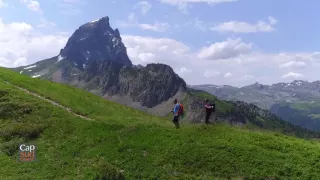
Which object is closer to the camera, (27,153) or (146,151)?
(146,151)

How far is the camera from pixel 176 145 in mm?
37688

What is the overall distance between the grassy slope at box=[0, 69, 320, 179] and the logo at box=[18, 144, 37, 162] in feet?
2.31

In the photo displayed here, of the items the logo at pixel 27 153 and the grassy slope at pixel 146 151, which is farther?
the logo at pixel 27 153

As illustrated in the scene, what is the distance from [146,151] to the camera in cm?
3725

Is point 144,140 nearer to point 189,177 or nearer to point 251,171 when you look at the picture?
point 189,177

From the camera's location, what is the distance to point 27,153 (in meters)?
38.1

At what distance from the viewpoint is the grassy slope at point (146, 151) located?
3381 centimetres

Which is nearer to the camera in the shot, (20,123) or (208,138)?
(208,138)

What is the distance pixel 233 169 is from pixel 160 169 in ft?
23.1

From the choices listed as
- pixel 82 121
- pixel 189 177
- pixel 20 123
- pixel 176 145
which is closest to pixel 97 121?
pixel 82 121

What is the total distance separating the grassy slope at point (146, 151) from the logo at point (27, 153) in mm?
705

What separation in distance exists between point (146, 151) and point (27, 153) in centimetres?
1299

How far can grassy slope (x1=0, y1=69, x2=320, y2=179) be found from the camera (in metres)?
33.8

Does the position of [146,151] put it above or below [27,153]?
above
